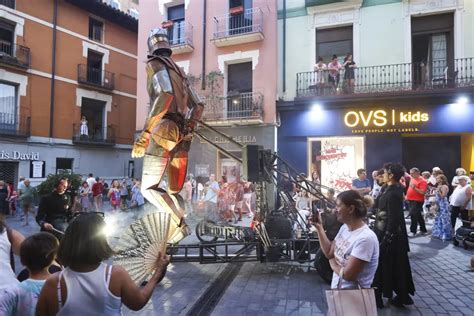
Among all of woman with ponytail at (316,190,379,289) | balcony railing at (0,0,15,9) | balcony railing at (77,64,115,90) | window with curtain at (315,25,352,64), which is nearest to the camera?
woman with ponytail at (316,190,379,289)

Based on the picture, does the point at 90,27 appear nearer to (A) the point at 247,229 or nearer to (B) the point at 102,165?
(B) the point at 102,165

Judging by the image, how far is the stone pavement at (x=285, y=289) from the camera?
3701mm

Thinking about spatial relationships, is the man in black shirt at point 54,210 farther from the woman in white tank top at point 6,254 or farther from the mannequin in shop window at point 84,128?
the mannequin in shop window at point 84,128

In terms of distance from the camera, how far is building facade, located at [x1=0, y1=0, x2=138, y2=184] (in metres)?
16.5

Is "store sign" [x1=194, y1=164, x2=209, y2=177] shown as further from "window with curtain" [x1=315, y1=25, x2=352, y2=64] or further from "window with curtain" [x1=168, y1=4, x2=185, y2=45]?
"window with curtain" [x1=315, y1=25, x2=352, y2=64]

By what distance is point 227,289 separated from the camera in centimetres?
434

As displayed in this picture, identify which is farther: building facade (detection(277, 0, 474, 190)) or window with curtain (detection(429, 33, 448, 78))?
window with curtain (detection(429, 33, 448, 78))

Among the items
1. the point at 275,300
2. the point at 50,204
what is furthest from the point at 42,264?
the point at 50,204

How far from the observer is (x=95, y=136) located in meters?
20.8

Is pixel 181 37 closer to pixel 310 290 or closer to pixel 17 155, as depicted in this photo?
pixel 17 155

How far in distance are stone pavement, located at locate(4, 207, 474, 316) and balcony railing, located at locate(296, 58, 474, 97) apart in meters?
7.18

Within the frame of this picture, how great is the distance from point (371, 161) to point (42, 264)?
1162 cm

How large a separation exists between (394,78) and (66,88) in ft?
57.1

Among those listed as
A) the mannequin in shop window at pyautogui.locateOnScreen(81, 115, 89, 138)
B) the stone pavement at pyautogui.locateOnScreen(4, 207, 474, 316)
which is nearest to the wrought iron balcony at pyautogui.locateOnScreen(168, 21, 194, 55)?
the mannequin in shop window at pyautogui.locateOnScreen(81, 115, 89, 138)
